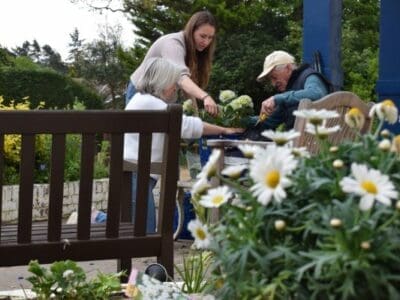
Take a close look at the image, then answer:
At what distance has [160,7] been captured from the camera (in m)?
22.3

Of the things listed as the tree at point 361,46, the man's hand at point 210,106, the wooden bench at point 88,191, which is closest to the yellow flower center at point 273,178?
the wooden bench at point 88,191

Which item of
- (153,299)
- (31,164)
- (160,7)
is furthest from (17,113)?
(160,7)

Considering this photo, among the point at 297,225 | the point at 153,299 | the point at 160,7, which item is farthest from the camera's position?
the point at 160,7

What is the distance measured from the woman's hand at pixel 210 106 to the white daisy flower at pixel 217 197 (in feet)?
9.07

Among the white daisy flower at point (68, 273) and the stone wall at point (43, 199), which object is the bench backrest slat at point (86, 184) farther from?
the stone wall at point (43, 199)

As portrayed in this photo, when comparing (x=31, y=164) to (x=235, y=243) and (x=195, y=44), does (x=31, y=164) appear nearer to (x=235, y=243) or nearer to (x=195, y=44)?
(x=235, y=243)

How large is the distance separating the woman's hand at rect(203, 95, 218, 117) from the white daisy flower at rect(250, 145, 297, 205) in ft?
9.52

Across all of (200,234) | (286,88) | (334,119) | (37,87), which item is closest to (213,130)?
(286,88)

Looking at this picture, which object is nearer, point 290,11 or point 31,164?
point 31,164

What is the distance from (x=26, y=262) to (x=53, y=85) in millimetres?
12139

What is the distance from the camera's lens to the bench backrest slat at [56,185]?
3.13 meters

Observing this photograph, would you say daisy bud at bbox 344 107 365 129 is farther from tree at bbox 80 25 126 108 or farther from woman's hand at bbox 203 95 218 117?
tree at bbox 80 25 126 108

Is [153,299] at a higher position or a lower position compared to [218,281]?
Result: lower

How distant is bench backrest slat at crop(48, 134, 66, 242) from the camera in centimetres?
313
